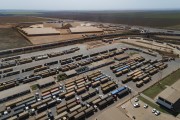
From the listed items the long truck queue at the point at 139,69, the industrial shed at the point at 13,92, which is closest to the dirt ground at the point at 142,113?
the long truck queue at the point at 139,69

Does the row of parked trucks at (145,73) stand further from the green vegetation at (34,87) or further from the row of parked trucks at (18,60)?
the row of parked trucks at (18,60)

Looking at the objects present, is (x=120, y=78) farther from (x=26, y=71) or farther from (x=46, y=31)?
(x=46, y=31)

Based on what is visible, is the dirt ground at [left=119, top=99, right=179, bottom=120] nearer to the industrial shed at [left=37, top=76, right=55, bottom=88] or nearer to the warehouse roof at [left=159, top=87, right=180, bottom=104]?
the warehouse roof at [left=159, top=87, right=180, bottom=104]

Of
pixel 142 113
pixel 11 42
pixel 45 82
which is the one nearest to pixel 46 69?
pixel 45 82

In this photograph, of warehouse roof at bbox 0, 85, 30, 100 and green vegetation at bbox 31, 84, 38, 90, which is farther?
green vegetation at bbox 31, 84, 38, 90

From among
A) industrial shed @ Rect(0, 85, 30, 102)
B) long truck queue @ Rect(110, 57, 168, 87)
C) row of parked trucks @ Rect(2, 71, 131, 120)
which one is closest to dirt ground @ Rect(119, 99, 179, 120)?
row of parked trucks @ Rect(2, 71, 131, 120)

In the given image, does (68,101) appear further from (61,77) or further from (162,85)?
(162,85)
